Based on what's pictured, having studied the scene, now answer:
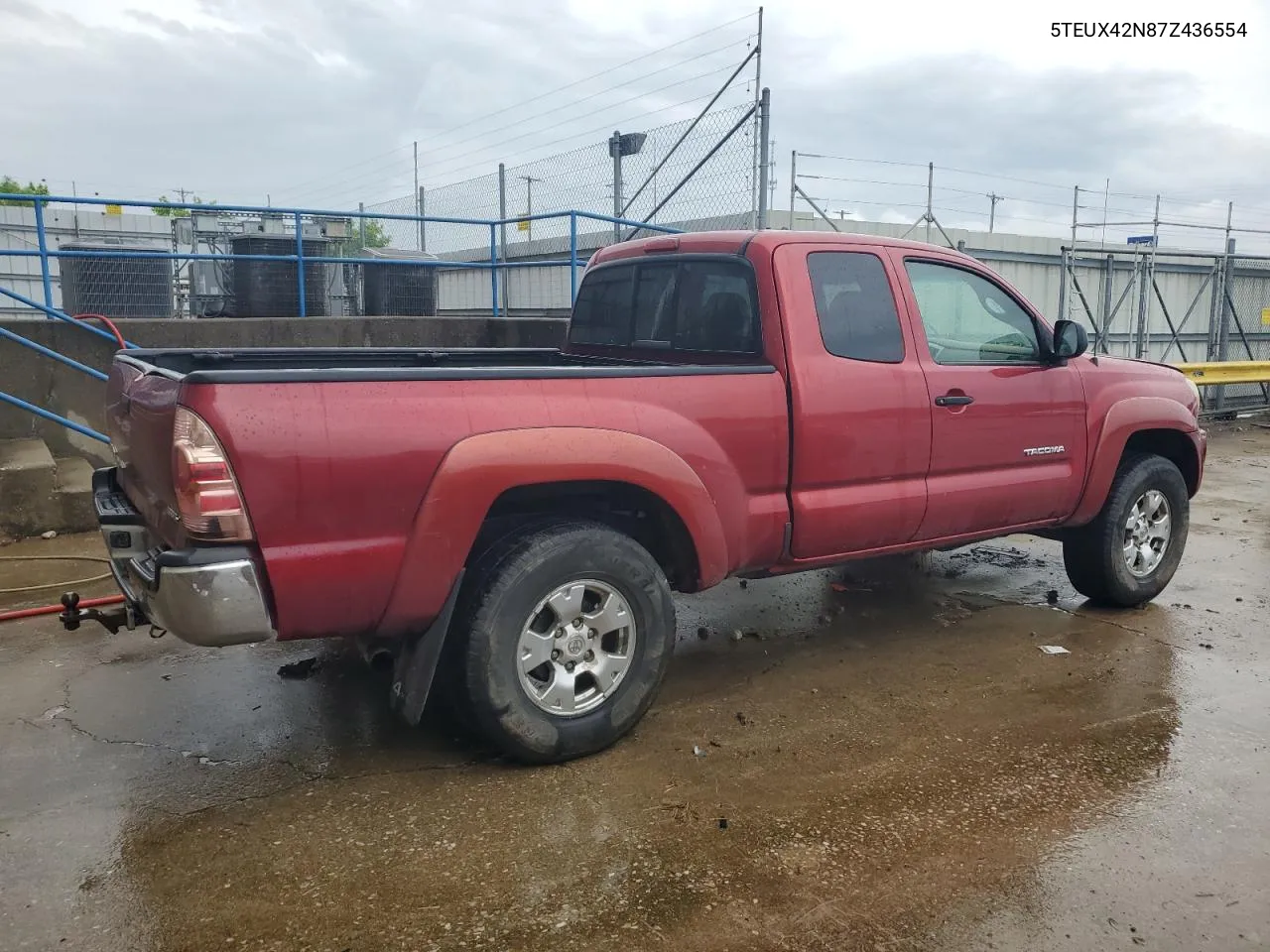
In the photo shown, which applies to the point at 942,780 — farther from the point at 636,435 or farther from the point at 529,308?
the point at 529,308

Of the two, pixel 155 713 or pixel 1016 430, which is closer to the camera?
pixel 155 713

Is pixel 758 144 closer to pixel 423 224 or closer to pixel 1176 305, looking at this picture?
pixel 423 224

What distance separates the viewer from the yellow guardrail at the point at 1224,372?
1267cm

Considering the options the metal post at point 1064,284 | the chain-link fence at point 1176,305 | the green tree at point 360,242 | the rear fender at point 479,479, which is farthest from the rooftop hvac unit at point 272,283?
the chain-link fence at point 1176,305

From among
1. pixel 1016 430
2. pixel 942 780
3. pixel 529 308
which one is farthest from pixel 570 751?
pixel 529 308

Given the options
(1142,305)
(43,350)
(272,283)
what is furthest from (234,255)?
(1142,305)

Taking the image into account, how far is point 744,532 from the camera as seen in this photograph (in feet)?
13.2

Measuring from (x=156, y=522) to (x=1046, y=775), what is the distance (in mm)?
3242

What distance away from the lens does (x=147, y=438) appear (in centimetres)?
328

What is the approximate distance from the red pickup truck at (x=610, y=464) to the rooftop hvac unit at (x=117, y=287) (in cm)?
717

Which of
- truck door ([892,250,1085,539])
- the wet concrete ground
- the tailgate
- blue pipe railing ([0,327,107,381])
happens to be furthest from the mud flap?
blue pipe railing ([0,327,107,381])

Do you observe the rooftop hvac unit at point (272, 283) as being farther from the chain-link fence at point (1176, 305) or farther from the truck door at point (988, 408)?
the chain-link fence at point (1176, 305)

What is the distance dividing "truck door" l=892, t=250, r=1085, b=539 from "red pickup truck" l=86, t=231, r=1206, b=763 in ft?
0.05

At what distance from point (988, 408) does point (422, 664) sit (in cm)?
293
